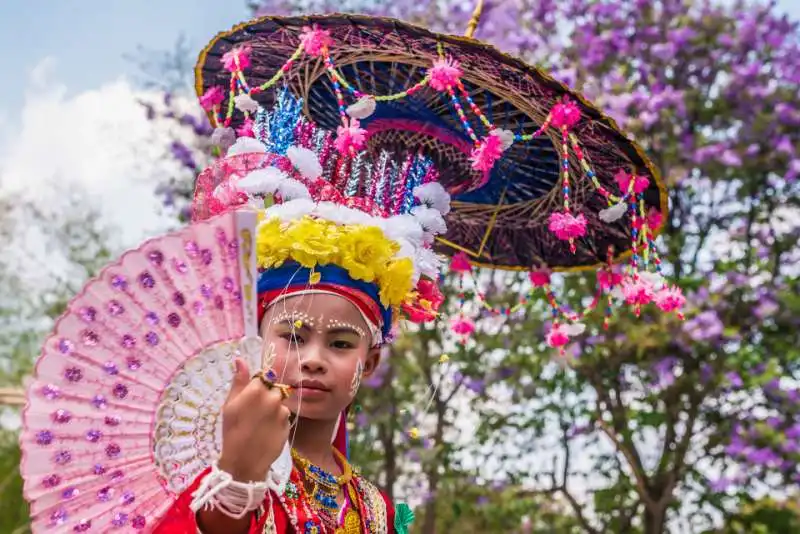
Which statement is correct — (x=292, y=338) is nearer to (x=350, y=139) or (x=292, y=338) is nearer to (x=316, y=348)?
(x=316, y=348)

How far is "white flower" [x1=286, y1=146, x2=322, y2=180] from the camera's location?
113 inches

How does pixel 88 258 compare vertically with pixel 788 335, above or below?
above

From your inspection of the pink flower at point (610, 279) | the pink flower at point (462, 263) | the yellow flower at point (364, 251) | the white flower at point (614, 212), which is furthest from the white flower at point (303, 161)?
the pink flower at point (610, 279)

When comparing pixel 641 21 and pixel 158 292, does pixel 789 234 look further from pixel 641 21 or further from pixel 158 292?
pixel 158 292

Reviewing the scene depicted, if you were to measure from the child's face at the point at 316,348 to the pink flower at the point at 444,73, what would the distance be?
82 cm

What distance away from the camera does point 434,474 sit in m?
8.84

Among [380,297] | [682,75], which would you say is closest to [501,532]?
[682,75]

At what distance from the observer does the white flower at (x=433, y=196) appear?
3.38m

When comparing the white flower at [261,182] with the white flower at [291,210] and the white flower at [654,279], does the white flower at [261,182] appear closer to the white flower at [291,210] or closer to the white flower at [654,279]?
the white flower at [291,210]

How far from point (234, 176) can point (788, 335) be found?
7.10 metres

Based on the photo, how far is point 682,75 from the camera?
29.3ft

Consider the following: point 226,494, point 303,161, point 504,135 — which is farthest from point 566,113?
point 226,494

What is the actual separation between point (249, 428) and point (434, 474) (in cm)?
717

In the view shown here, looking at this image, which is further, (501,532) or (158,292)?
(501,532)
